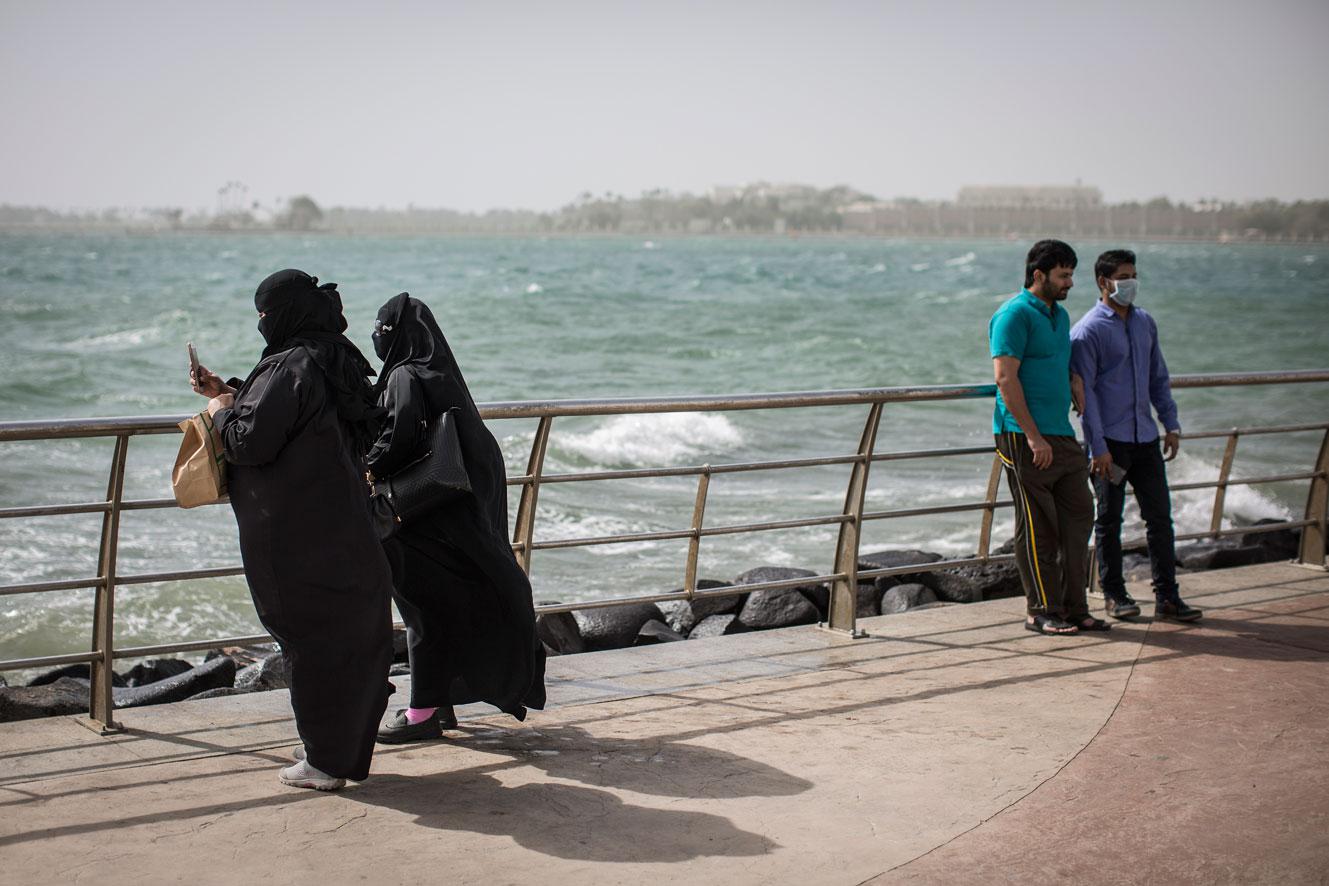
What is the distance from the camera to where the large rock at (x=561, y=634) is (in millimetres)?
6957

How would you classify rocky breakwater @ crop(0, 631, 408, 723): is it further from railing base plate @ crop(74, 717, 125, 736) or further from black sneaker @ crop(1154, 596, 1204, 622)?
black sneaker @ crop(1154, 596, 1204, 622)

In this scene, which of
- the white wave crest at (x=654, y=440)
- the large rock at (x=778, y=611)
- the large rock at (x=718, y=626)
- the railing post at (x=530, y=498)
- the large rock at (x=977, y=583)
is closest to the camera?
the railing post at (x=530, y=498)

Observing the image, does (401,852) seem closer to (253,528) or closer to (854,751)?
A: (253,528)

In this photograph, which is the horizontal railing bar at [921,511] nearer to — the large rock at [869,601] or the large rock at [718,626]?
the large rock at [718,626]

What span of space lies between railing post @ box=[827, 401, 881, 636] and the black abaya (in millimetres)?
2501

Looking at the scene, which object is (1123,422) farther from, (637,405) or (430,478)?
(430,478)

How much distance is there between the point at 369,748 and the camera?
3889 millimetres

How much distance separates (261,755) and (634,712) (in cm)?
127

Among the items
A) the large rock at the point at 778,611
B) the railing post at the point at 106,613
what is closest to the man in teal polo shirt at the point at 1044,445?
the large rock at the point at 778,611

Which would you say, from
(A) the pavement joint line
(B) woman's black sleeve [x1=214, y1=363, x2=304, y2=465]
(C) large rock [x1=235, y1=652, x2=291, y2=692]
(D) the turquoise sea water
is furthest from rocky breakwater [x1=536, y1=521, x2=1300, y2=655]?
(D) the turquoise sea water

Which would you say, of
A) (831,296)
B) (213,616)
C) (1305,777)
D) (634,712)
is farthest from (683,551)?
(831,296)

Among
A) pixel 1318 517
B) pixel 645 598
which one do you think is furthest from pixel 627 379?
pixel 645 598

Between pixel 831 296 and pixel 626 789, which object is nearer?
pixel 626 789

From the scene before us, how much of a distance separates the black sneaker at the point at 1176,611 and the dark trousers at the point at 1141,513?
0.12 feet
